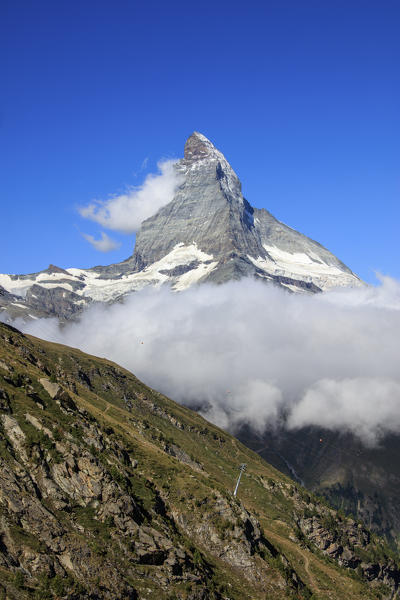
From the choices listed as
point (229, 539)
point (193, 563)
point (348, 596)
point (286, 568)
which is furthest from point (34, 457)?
point (348, 596)

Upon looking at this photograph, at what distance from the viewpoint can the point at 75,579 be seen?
75.0 metres

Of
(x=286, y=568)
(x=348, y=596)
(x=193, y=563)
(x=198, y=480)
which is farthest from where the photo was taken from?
(x=348, y=596)

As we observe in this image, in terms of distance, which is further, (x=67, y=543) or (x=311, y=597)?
(x=311, y=597)

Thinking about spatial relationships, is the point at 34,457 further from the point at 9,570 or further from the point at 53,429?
the point at 9,570

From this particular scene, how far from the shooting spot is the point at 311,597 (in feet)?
448

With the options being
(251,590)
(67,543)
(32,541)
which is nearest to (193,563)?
(251,590)

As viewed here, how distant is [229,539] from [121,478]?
36.1 metres

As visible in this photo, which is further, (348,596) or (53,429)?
(348,596)

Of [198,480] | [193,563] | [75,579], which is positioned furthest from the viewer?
[198,480]

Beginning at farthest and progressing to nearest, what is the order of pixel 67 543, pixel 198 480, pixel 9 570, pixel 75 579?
pixel 198 480 < pixel 67 543 < pixel 75 579 < pixel 9 570

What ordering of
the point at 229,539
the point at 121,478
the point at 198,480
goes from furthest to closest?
the point at 198,480
the point at 229,539
the point at 121,478

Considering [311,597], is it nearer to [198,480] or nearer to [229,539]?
[229,539]

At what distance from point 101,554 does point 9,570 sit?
20343 millimetres

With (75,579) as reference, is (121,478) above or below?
above
